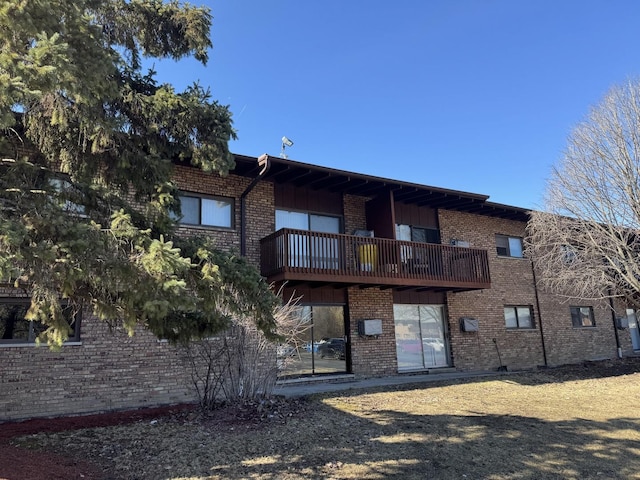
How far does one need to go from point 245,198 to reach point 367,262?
370 cm

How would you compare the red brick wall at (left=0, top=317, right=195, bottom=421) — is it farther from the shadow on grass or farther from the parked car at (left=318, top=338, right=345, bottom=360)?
the shadow on grass

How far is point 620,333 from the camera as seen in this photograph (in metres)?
19.9

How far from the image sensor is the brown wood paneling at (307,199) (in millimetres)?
12977

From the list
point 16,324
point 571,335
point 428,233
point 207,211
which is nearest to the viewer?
point 16,324

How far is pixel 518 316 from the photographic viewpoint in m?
17.0

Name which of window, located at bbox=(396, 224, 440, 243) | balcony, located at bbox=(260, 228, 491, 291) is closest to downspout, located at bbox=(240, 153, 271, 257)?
balcony, located at bbox=(260, 228, 491, 291)

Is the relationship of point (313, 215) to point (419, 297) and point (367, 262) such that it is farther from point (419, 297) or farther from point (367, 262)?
point (419, 297)

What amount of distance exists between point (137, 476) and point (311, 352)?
749 cm

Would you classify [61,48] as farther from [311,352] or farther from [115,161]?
[311,352]

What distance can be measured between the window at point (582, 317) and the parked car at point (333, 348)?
11.2 meters

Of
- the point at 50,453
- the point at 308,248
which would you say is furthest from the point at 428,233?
the point at 50,453

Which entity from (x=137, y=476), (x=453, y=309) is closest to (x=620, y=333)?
(x=453, y=309)

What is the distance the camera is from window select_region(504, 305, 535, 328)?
660 inches

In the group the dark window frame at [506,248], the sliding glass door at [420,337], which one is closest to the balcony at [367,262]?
the sliding glass door at [420,337]
